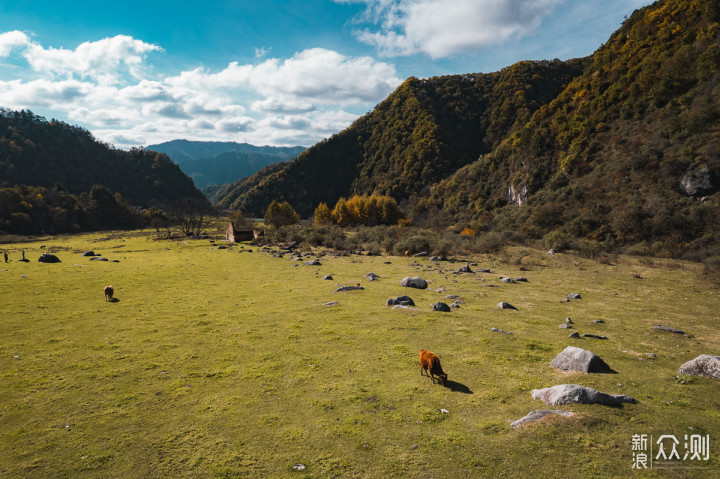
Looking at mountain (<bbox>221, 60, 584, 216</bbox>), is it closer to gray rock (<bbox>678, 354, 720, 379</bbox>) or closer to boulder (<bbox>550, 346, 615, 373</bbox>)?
gray rock (<bbox>678, 354, 720, 379</bbox>)

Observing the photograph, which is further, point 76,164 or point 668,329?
point 76,164

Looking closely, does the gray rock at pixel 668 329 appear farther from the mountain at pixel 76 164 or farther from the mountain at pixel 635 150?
the mountain at pixel 76 164

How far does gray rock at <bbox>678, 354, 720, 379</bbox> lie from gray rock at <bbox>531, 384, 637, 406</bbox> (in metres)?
2.96

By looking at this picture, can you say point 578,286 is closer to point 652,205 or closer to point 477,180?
point 652,205

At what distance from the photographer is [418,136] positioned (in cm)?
12850

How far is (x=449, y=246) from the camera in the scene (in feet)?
121

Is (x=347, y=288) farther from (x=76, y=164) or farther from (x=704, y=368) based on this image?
(x=76, y=164)

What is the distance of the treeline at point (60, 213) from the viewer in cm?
7825

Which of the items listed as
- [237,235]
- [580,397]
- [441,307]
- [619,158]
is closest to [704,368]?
[580,397]

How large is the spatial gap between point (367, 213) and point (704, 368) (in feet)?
267

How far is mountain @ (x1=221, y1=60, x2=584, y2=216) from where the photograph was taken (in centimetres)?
12175

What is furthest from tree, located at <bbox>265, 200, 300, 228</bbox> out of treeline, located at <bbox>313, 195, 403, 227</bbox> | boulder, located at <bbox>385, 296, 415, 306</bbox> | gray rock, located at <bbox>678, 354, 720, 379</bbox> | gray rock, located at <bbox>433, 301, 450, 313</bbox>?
gray rock, located at <bbox>678, 354, 720, 379</bbox>

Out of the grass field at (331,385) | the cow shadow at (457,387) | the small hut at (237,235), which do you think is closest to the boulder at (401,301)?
the grass field at (331,385)

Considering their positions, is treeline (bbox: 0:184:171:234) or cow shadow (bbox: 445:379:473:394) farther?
treeline (bbox: 0:184:171:234)
